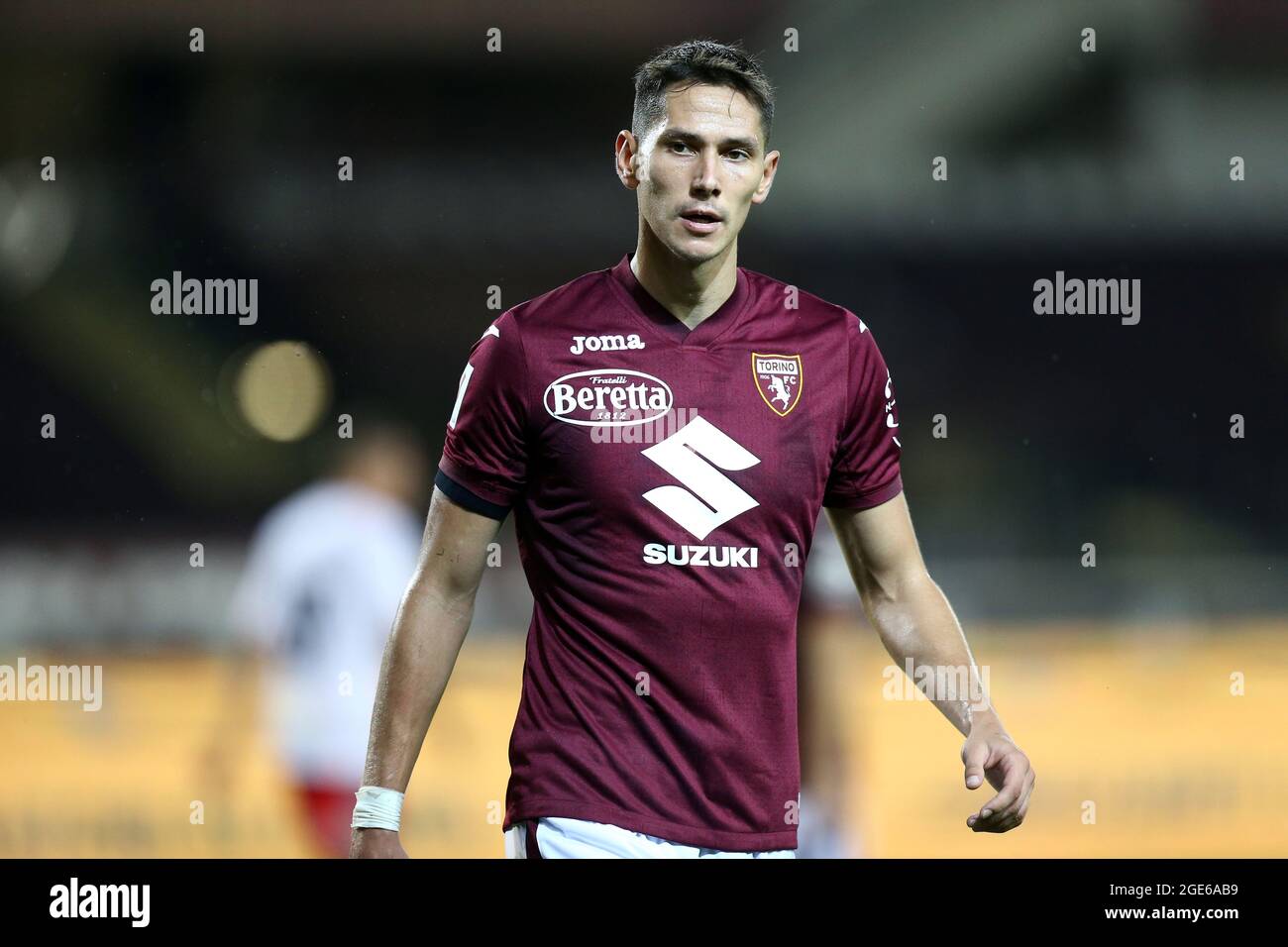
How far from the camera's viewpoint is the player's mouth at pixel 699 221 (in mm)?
3150

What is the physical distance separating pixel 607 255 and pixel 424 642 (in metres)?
11.1

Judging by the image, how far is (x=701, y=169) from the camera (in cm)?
313

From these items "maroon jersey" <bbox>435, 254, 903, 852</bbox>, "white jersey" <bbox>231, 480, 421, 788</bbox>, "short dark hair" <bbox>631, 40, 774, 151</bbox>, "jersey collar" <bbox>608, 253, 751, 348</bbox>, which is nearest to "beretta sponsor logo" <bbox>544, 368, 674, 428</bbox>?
"maroon jersey" <bbox>435, 254, 903, 852</bbox>

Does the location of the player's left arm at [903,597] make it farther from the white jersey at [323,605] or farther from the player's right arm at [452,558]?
the white jersey at [323,605]

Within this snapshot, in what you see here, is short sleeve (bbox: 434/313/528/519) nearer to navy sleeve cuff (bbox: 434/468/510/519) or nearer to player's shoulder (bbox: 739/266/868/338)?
navy sleeve cuff (bbox: 434/468/510/519)

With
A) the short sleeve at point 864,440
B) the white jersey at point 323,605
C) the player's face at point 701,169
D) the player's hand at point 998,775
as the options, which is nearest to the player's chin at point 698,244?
the player's face at point 701,169

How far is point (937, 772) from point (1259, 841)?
1754mm

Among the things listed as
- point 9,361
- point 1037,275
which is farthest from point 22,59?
point 1037,275

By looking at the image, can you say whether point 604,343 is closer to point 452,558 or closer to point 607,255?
point 452,558

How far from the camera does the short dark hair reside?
10.5 ft

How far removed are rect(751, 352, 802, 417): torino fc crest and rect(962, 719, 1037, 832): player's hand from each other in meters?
0.76

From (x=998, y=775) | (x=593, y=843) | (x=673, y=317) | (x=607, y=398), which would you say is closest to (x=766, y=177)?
(x=673, y=317)

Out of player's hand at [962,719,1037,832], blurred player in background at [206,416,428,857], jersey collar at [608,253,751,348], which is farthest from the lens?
blurred player in background at [206,416,428,857]

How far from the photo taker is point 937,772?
348 inches
